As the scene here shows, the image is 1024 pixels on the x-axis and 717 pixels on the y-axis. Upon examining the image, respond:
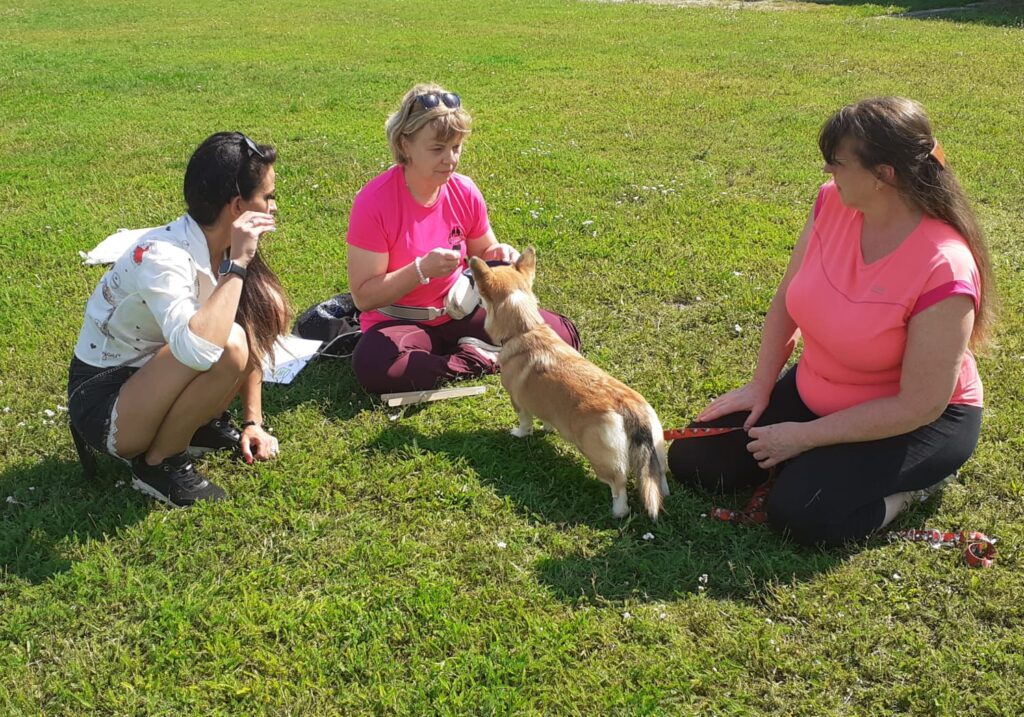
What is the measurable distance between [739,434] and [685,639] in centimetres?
120

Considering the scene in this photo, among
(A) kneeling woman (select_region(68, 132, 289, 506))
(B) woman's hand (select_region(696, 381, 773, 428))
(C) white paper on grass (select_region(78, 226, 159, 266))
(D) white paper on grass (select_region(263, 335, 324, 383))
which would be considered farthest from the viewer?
(C) white paper on grass (select_region(78, 226, 159, 266))

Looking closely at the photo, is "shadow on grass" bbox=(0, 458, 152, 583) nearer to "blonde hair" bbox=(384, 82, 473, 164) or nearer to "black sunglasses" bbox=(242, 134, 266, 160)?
"black sunglasses" bbox=(242, 134, 266, 160)

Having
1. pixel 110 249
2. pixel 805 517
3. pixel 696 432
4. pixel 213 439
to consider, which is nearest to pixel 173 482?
pixel 213 439

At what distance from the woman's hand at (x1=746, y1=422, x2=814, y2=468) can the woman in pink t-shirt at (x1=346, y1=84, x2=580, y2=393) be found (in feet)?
5.29

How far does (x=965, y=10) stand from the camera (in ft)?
59.7

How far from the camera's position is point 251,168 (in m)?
3.70

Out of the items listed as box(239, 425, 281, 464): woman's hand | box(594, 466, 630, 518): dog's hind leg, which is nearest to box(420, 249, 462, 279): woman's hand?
box(239, 425, 281, 464): woman's hand

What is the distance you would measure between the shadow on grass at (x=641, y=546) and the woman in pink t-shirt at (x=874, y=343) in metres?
0.15

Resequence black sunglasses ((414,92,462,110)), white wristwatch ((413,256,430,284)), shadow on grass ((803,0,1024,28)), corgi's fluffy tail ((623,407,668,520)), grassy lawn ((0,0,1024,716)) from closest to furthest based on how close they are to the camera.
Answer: grassy lawn ((0,0,1024,716)) → corgi's fluffy tail ((623,407,668,520)) → black sunglasses ((414,92,462,110)) → white wristwatch ((413,256,430,284)) → shadow on grass ((803,0,1024,28))

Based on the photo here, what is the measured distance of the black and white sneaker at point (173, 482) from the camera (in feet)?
13.0

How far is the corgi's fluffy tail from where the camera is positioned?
12.2 feet

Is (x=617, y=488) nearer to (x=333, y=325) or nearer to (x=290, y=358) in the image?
(x=290, y=358)

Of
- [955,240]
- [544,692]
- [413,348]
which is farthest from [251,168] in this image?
[955,240]

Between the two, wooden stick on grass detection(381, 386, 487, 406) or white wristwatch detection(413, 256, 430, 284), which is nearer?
white wristwatch detection(413, 256, 430, 284)
